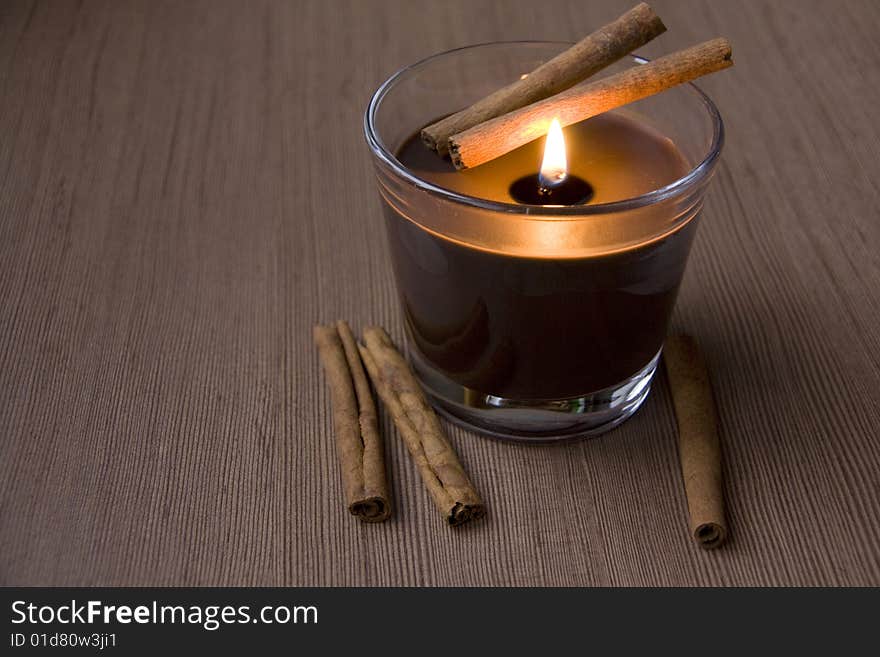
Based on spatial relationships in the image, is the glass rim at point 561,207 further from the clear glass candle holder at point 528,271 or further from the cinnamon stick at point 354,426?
the cinnamon stick at point 354,426

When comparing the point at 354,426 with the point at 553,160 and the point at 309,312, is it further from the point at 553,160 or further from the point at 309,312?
the point at 553,160

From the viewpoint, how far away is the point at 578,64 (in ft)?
3.03

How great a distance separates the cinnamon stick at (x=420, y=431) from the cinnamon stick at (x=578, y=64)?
25 centimetres

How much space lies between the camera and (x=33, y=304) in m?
1.17

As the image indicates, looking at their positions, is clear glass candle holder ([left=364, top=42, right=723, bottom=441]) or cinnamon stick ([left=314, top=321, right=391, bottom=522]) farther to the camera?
cinnamon stick ([left=314, top=321, right=391, bottom=522])

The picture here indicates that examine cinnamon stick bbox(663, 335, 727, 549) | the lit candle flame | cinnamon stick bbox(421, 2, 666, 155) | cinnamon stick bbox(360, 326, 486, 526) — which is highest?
cinnamon stick bbox(421, 2, 666, 155)

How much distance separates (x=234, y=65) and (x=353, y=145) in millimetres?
329

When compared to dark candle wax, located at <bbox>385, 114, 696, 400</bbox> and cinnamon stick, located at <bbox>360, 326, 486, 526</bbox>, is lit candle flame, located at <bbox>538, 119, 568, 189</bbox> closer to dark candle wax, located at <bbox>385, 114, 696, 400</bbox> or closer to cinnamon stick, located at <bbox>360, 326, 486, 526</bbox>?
dark candle wax, located at <bbox>385, 114, 696, 400</bbox>

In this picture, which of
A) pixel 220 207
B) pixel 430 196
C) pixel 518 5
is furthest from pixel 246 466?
pixel 518 5

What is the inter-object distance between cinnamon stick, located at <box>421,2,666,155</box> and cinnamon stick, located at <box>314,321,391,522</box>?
10.9 inches

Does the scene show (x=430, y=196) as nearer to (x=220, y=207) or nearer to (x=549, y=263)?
(x=549, y=263)

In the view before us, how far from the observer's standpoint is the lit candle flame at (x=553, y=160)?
0.88 meters

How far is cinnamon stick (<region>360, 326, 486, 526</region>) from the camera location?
0.92m

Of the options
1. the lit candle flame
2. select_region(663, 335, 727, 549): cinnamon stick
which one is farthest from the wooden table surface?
the lit candle flame
